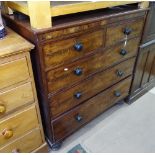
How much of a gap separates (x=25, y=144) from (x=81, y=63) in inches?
25.4

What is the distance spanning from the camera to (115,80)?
1.50 metres

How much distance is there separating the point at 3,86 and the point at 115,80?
94cm

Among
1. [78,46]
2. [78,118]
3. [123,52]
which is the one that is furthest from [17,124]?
[123,52]

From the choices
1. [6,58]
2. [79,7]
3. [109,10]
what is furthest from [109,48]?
[6,58]

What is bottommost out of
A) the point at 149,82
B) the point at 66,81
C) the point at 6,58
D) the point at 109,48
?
the point at 149,82

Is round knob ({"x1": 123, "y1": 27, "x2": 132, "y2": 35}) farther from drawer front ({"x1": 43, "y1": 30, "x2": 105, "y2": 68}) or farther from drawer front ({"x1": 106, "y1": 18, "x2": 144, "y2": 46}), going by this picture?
drawer front ({"x1": 43, "y1": 30, "x2": 105, "y2": 68})

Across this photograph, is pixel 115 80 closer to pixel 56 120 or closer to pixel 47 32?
pixel 56 120

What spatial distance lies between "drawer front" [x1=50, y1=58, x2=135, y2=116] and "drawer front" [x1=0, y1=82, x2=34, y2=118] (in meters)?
0.17

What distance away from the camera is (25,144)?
3.75 ft

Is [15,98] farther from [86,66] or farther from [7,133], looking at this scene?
[86,66]

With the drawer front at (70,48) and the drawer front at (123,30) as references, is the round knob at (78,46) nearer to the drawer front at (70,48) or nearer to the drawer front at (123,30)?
the drawer front at (70,48)

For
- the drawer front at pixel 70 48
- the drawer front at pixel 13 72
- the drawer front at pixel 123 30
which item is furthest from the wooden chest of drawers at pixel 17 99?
the drawer front at pixel 123 30

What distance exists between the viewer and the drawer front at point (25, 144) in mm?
1064

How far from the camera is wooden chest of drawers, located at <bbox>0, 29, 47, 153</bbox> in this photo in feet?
2.78
